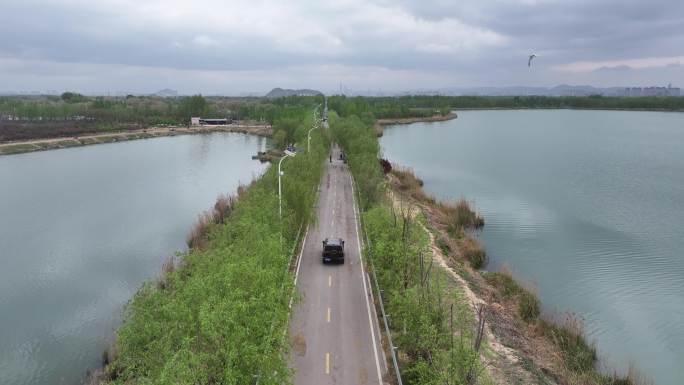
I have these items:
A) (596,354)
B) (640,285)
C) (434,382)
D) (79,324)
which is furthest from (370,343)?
(640,285)

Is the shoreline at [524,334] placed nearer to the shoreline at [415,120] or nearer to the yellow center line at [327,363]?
the yellow center line at [327,363]

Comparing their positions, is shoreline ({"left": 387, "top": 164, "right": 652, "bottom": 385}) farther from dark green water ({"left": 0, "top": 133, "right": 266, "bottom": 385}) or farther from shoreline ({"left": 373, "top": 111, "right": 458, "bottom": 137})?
shoreline ({"left": 373, "top": 111, "right": 458, "bottom": 137})

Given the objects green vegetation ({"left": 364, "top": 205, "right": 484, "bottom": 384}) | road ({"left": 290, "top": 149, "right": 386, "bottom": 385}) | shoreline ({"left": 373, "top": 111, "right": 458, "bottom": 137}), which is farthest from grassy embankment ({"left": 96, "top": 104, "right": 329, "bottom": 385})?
shoreline ({"left": 373, "top": 111, "right": 458, "bottom": 137})

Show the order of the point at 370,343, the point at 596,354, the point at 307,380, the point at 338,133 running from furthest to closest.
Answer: the point at 338,133, the point at 596,354, the point at 370,343, the point at 307,380

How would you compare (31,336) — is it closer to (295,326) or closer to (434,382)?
(295,326)

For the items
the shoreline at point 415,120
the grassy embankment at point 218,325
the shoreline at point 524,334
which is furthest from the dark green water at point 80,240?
the shoreline at point 415,120

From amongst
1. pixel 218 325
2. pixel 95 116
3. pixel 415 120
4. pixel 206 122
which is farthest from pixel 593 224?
pixel 95 116
